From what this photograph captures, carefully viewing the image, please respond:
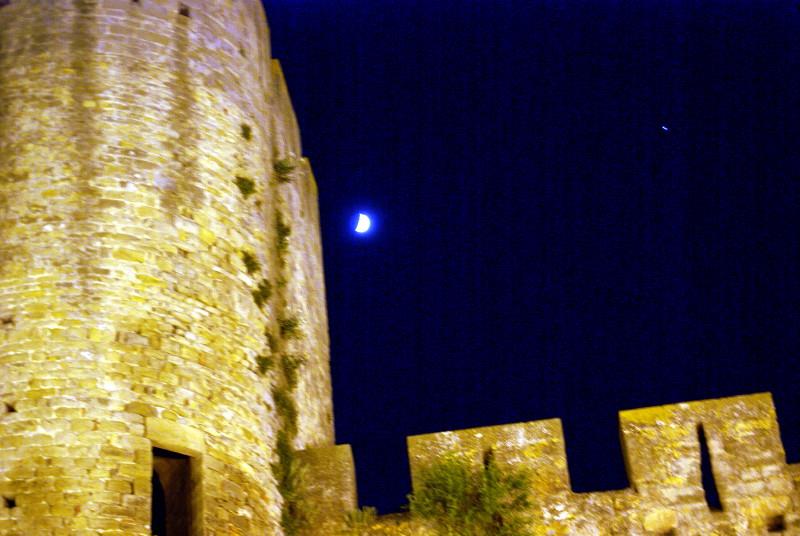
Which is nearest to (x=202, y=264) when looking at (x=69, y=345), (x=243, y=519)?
(x=69, y=345)

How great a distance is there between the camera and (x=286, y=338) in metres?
14.4

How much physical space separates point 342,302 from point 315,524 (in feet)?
52.7

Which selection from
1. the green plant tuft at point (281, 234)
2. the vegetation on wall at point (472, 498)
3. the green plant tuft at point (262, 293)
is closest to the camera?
the vegetation on wall at point (472, 498)

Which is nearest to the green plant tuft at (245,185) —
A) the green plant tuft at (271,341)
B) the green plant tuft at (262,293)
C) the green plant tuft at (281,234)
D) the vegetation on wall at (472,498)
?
the green plant tuft at (262,293)

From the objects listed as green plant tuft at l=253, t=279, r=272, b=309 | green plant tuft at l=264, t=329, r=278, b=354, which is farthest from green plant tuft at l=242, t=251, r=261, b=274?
green plant tuft at l=264, t=329, r=278, b=354

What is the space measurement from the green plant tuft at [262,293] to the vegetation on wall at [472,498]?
7.70 ft

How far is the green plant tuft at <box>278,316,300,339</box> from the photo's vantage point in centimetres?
1434

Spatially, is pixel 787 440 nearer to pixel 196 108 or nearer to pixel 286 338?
pixel 286 338

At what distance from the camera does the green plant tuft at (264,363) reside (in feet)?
41.2

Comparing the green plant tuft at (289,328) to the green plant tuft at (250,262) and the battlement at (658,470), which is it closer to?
the green plant tuft at (250,262)

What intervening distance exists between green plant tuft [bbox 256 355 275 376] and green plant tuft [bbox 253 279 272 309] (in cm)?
55

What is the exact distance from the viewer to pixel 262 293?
42.9 ft

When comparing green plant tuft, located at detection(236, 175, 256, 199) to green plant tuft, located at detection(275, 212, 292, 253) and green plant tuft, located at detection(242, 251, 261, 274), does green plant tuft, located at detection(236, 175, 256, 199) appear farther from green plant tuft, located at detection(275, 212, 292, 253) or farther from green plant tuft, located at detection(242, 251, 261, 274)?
green plant tuft, located at detection(275, 212, 292, 253)

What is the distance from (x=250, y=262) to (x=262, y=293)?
1.23 feet
